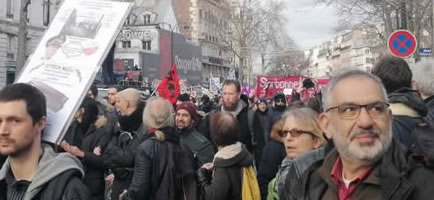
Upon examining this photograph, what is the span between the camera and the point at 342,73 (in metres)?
2.70

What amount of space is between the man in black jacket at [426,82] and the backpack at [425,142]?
4.90ft

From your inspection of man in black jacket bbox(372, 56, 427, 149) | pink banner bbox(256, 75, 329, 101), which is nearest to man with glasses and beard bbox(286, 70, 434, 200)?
man in black jacket bbox(372, 56, 427, 149)

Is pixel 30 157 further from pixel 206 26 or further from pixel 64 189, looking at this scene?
pixel 206 26

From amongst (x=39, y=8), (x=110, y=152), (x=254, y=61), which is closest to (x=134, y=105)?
(x=110, y=152)

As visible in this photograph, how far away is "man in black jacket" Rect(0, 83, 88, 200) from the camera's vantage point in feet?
9.39

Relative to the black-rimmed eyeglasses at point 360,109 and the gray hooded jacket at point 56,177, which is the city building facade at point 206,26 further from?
the black-rimmed eyeglasses at point 360,109

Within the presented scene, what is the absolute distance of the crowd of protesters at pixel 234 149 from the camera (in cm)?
247

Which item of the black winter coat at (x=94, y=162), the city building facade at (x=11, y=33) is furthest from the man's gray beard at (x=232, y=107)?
the city building facade at (x=11, y=33)

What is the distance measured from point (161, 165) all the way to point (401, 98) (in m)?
2.07

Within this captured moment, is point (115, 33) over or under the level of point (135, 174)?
over

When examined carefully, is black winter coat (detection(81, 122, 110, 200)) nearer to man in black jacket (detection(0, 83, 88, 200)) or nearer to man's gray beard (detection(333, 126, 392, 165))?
man in black jacket (detection(0, 83, 88, 200))

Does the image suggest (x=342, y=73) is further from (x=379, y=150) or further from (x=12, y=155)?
(x=12, y=155)

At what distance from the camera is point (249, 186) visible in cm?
504

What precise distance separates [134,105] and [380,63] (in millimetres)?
2611
